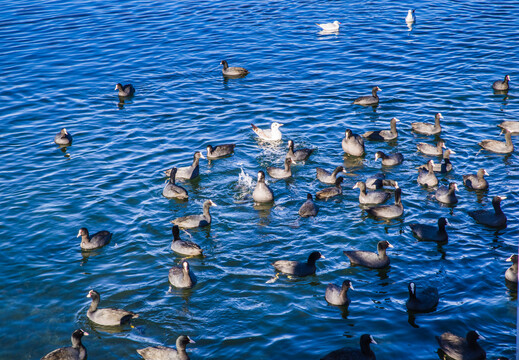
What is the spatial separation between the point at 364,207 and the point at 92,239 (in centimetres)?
919

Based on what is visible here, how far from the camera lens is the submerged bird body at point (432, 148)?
23422 mm

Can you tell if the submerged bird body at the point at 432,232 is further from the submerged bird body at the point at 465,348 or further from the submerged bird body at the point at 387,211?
the submerged bird body at the point at 465,348

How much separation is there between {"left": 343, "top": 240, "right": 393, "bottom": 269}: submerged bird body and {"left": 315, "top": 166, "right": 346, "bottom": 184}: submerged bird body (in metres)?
5.02

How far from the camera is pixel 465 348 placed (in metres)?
13.7

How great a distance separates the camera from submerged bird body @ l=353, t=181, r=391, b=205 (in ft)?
67.2

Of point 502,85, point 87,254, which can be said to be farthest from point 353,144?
point 87,254

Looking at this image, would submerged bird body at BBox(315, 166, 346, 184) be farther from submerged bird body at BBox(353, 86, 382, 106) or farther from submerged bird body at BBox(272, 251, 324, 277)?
submerged bird body at BBox(353, 86, 382, 106)

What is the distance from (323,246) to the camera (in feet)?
60.2

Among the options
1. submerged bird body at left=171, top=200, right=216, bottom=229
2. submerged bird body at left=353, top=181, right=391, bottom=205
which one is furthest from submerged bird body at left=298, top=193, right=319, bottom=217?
submerged bird body at left=171, top=200, right=216, bottom=229

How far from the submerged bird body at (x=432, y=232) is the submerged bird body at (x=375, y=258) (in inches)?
68.2

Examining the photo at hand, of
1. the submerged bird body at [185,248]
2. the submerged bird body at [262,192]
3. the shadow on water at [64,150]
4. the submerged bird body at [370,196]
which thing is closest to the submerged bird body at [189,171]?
the submerged bird body at [262,192]

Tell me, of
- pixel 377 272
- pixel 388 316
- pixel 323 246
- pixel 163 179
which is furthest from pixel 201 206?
pixel 388 316

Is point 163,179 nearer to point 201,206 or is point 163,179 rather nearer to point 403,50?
point 201,206

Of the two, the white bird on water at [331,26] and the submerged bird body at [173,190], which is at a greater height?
the white bird on water at [331,26]
